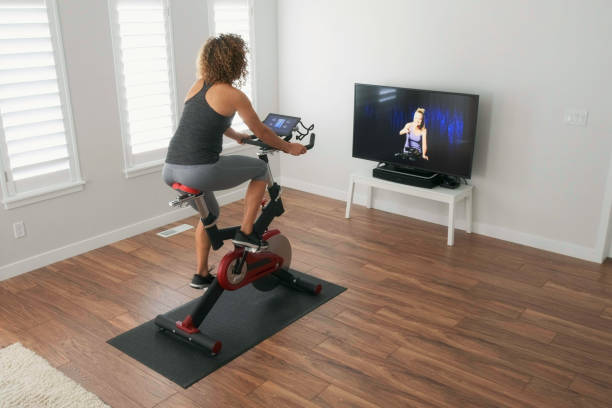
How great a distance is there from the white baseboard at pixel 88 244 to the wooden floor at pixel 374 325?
0.06m

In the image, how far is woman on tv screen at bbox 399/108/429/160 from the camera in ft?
15.0

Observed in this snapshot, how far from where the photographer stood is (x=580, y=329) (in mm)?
3395

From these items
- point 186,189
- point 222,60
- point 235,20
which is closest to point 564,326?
point 186,189

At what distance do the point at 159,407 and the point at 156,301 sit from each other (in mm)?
1042

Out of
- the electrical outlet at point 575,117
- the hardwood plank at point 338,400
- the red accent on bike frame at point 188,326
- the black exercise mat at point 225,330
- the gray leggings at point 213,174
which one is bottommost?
the hardwood plank at point 338,400

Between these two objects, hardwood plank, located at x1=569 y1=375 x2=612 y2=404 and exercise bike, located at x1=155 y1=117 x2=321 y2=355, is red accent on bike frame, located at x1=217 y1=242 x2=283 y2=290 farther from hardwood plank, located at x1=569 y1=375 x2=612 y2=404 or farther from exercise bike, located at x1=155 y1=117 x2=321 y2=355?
hardwood plank, located at x1=569 y1=375 x2=612 y2=404

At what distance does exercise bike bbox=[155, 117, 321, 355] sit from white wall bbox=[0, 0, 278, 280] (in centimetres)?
131

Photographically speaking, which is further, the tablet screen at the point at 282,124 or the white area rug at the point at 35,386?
the tablet screen at the point at 282,124

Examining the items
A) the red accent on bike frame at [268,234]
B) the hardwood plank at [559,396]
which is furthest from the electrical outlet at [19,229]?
the hardwood plank at [559,396]

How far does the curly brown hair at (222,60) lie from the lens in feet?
9.61

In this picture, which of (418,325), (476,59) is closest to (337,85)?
(476,59)

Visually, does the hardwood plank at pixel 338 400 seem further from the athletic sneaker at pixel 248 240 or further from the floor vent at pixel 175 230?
the floor vent at pixel 175 230

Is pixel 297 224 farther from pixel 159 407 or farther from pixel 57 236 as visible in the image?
pixel 159 407

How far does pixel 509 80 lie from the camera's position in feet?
14.1
